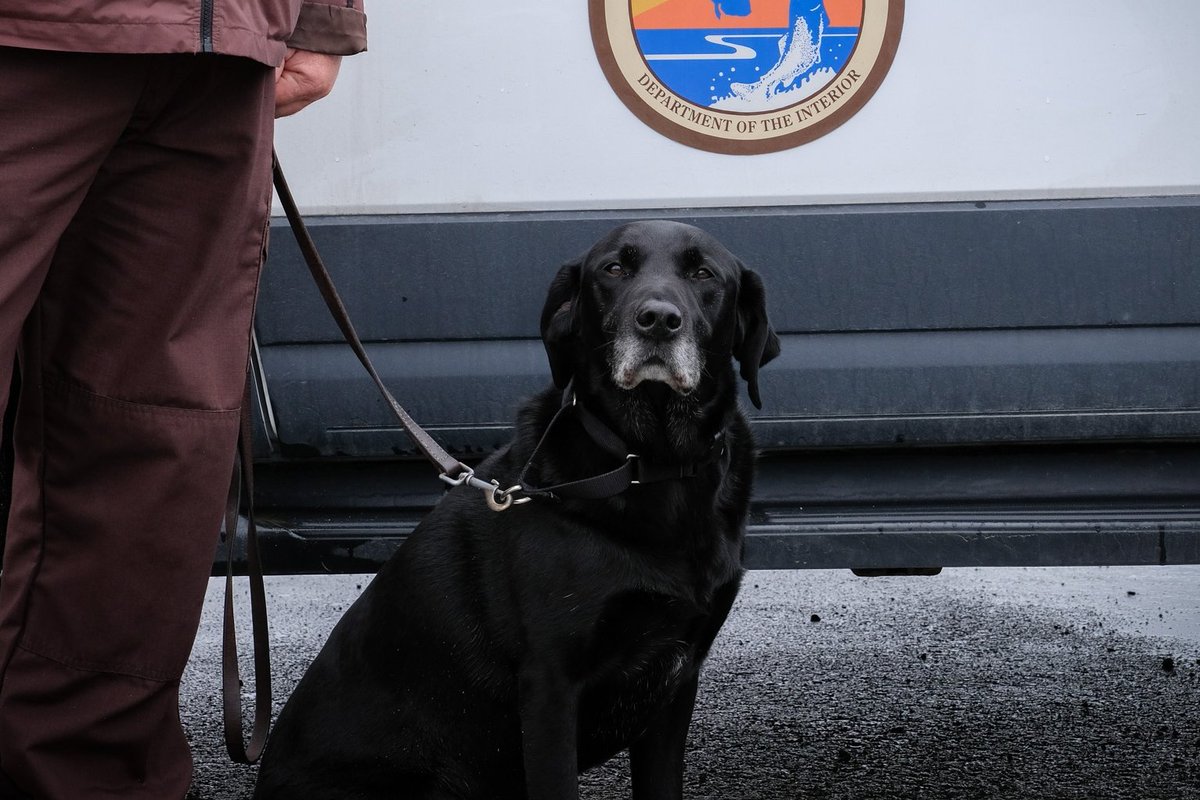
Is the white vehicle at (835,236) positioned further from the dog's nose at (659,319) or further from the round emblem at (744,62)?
the dog's nose at (659,319)

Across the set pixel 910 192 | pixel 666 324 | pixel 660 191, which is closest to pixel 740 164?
pixel 660 191

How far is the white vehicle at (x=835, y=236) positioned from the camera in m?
2.50

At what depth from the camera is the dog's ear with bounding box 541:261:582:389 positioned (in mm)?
2320

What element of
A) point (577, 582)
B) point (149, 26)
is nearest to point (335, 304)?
point (577, 582)

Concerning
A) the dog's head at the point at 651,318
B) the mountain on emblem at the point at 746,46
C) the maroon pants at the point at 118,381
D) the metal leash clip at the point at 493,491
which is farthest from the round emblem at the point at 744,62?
the maroon pants at the point at 118,381

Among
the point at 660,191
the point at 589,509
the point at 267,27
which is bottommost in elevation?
the point at 589,509

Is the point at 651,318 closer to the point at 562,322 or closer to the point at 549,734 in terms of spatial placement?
the point at 562,322

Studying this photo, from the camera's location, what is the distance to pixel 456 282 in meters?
2.63

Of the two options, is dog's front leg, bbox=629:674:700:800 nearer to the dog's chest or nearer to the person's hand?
the dog's chest

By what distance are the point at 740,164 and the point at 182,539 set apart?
52.0 inches

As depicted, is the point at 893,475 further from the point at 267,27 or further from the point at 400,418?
the point at 267,27

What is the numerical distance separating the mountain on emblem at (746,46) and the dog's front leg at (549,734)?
1187 mm

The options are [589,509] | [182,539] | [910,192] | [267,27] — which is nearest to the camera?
[267,27]

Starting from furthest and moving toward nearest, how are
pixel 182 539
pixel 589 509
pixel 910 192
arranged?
pixel 910 192 → pixel 589 509 → pixel 182 539
